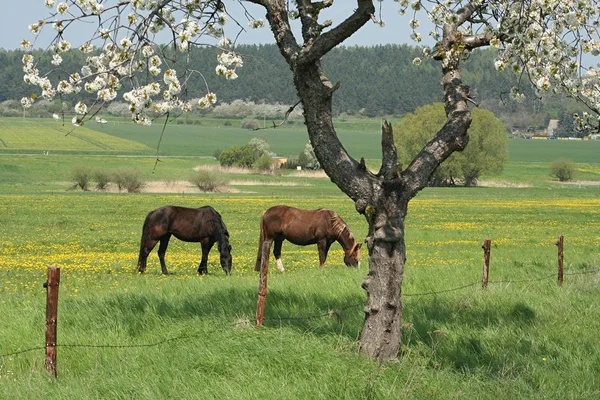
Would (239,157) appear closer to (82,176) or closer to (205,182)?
(205,182)

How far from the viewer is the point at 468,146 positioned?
9769 centimetres

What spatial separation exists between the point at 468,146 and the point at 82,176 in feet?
141

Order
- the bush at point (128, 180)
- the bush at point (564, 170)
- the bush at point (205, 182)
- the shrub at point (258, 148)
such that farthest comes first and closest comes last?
the shrub at point (258, 148)
the bush at point (564, 170)
the bush at point (205, 182)
the bush at point (128, 180)

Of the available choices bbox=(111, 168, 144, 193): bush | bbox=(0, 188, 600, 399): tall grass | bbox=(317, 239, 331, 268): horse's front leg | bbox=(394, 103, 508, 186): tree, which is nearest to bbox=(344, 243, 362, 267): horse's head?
bbox=(317, 239, 331, 268): horse's front leg

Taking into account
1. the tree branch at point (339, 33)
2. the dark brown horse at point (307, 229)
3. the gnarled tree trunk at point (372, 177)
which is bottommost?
the dark brown horse at point (307, 229)

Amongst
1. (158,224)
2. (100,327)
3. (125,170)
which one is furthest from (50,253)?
(125,170)

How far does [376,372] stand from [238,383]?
1.45m

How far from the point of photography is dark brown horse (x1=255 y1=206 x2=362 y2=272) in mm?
Answer: 24344

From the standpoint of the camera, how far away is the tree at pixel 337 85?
9844 millimetres

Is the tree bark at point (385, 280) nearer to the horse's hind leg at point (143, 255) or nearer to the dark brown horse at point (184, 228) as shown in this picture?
the dark brown horse at point (184, 228)

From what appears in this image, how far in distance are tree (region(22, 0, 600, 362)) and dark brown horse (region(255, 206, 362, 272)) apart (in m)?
12.9

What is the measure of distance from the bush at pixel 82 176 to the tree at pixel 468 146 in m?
40.0

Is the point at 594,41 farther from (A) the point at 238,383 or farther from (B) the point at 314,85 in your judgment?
(A) the point at 238,383

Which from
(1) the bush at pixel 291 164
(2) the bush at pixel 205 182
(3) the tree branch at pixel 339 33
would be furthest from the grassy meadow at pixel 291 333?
(1) the bush at pixel 291 164
